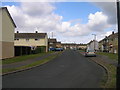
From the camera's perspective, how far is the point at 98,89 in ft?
24.7

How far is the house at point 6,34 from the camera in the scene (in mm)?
25000

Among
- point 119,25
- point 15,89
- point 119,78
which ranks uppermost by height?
point 119,25

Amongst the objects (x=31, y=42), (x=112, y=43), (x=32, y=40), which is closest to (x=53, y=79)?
(x=31, y=42)

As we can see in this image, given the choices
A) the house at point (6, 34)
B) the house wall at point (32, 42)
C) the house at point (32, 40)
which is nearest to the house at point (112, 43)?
the house at point (32, 40)

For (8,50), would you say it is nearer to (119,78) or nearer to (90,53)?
(90,53)

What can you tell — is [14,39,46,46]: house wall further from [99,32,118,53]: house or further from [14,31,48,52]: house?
[99,32,118,53]: house

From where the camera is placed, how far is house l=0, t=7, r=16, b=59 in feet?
82.0

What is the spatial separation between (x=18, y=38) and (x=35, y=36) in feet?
19.8

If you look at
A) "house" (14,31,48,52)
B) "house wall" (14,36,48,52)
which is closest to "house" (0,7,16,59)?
"house wall" (14,36,48,52)

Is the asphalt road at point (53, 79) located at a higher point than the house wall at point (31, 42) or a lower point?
lower

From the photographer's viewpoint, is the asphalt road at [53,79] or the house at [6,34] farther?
the house at [6,34]

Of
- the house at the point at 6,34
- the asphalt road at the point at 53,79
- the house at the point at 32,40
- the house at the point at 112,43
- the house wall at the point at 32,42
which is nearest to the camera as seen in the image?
the asphalt road at the point at 53,79

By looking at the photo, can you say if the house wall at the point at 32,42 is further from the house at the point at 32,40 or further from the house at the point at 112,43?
the house at the point at 112,43

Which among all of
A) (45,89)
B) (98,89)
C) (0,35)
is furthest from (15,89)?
(0,35)
